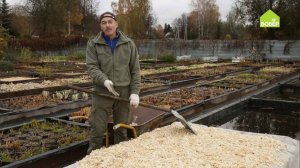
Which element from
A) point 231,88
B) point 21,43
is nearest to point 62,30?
point 21,43

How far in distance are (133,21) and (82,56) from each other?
17.9 metres

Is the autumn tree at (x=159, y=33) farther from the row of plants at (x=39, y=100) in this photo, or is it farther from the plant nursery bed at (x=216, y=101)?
the row of plants at (x=39, y=100)

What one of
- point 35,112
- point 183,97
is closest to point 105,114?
point 35,112

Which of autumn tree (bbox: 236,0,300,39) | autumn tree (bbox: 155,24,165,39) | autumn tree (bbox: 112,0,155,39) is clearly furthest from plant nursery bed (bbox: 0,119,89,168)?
autumn tree (bbox: 155,24,165,39)

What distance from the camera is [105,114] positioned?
3.87 m

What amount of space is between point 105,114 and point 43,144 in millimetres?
1150

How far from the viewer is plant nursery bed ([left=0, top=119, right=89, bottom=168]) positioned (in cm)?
394

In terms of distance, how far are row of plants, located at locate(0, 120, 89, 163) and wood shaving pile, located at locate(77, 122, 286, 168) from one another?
1.31m

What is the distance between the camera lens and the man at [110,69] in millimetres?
3738

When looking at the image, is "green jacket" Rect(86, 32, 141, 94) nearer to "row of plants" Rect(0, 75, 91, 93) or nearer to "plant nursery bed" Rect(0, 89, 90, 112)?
"plant nursery bed" Rect(0, 89, 90, 112)

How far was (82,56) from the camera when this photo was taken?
68.6 ft

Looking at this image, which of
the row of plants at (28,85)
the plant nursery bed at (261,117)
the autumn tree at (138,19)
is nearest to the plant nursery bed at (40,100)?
the row of plants at (28,85)

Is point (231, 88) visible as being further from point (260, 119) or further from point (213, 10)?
point (213, 10)

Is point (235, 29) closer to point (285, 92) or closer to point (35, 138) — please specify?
point (285, 92)
